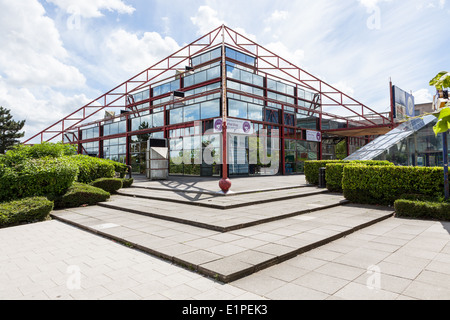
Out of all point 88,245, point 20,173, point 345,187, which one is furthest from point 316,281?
point 20,173

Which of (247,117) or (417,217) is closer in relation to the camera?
(417,217)

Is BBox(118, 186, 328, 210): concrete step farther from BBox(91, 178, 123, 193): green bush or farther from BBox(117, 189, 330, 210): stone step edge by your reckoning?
BBox(91, 178, 123, 193): green bush

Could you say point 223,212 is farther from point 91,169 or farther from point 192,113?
point 192,113

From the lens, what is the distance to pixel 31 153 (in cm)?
984

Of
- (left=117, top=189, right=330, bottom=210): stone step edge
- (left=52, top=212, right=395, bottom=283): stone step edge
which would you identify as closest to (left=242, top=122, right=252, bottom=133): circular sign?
(left=117, top=189, right=330, bottom=210): stone step edge

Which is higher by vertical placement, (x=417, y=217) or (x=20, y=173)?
(x=20, y=173)

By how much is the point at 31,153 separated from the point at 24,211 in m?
3.20

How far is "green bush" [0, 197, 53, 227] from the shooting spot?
7199 millimetres

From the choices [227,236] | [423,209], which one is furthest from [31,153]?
[423,209]

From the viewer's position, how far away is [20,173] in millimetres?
8758

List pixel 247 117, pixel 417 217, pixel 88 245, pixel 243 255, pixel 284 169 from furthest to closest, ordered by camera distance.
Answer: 1. pixel 284 169
2. pixel 247 117
3. pixel 417 217
4. pixel 88 245
5. pixel 243 255

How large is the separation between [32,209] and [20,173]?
1.84m
